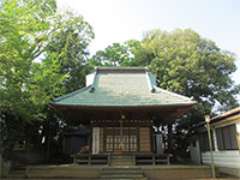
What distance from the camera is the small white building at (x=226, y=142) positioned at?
35.4 feet

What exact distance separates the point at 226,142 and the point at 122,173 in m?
5.33

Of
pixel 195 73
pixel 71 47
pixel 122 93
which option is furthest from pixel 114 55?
pixel 122 93

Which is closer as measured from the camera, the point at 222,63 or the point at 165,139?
the point at 222,63

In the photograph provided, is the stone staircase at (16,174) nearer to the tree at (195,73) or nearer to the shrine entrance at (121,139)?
the shrine entrance at (121,139)

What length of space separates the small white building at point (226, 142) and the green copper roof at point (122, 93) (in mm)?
1853

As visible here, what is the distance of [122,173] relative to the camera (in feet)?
33.4

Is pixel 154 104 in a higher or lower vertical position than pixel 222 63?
lower

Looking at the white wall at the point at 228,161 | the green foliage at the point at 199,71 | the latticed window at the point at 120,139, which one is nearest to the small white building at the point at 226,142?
the white wall at the point at 228,161

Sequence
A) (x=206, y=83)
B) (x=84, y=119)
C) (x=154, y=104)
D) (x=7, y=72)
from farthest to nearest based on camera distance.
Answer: (x=206, y=83)
(x=84, y=119)
(x=154, y=104)
(x=7, y=72)

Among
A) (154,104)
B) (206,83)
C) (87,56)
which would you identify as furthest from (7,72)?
(206,83)

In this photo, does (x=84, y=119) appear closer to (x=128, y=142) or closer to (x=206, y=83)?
(x=128, y=142)

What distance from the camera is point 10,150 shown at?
13422mm

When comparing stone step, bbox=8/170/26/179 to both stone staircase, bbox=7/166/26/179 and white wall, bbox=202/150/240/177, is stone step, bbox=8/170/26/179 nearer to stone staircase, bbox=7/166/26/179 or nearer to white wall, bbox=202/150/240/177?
stone staircase, bbox=7/166/26/179

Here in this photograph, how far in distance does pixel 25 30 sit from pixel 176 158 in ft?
44.3
